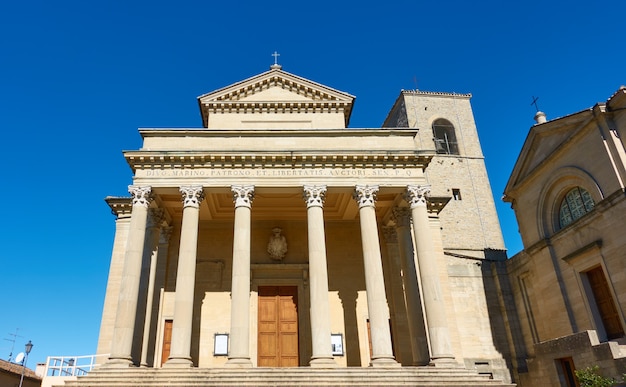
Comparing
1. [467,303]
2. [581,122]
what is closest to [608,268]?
[581,122]

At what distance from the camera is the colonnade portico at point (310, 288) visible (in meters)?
15.1

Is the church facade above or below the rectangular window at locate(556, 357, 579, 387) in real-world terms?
above

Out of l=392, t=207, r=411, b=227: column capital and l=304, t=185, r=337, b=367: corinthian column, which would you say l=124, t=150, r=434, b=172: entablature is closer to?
l=304, t=185, r=337, b=367: corinthian column

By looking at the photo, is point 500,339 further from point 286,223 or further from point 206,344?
point 206,344

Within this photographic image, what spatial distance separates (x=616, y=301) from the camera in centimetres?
1617

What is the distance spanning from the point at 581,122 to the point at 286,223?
13.8m

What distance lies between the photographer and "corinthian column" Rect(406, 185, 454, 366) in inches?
615

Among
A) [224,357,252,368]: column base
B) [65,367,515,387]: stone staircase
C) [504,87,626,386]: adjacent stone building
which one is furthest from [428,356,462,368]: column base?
[224,357,252,368]: column base

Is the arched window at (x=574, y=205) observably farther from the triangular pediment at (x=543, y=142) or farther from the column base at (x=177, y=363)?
the column base at (x=177, y=363)

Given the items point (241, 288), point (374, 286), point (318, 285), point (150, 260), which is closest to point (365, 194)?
point (374, 286)

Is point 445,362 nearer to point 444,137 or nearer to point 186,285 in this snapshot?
point 186,285

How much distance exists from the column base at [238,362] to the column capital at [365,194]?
23.6ft

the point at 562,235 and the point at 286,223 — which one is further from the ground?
the point at 286,223

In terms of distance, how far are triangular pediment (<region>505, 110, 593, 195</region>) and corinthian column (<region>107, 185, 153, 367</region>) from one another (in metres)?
17.5
